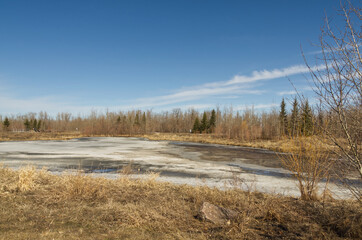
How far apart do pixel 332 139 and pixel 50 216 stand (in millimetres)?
5418

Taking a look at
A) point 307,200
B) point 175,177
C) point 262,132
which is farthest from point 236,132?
point 307,200

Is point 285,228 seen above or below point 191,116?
below

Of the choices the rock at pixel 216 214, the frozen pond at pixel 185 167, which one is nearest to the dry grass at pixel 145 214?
the rock at pixel 216 214

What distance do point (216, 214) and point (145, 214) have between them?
1.45m

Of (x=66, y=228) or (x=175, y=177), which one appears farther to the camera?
(x=175, y=177)

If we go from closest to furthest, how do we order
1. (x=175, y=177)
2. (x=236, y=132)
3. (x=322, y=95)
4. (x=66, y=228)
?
(x=322, y=95), (x=66, y=228), (x=175, y=177), (x=236, y=132)

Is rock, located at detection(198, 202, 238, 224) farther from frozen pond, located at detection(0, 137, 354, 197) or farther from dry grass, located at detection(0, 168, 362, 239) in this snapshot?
frozen pond, located at detection(0, 137, 354, 197)

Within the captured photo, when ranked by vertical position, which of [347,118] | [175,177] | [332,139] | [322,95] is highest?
[322,95]

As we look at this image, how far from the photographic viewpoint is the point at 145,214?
4559mm

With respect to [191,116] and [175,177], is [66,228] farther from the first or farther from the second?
[191,116]

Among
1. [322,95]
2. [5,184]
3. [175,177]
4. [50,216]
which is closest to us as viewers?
[322,95]

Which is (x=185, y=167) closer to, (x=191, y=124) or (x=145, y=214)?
(x=145, y=214)

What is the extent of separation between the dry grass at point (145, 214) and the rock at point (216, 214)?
0.47ft

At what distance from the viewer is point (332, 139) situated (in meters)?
3.72
